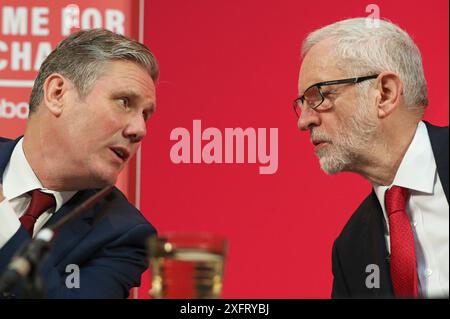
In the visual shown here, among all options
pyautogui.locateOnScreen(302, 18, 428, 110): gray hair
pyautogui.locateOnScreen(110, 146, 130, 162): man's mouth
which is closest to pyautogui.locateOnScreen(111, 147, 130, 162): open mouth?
pyautogui.locateOnScreen(110, 146, 130, 162): man's mouth

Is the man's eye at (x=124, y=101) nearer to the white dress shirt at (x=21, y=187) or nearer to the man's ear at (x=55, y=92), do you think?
the man's ear at (x=55, y=92)

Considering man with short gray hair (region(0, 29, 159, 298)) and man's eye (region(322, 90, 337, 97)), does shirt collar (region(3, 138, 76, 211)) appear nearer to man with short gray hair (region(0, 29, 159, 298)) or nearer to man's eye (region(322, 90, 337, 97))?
man with short gray hair (region(0, 29, 159, 298))

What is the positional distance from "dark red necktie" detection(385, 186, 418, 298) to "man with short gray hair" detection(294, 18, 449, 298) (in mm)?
66

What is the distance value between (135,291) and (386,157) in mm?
1207

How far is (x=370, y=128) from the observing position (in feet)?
8.69

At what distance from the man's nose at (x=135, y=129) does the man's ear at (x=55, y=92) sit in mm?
255

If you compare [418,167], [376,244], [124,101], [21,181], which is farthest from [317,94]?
[21,181]

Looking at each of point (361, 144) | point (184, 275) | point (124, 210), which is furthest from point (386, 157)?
point (184, 275)

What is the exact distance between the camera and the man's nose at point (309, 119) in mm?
2662

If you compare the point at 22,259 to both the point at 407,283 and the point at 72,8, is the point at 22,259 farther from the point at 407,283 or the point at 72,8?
the point at 72,8

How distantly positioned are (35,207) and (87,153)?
0.24 metres

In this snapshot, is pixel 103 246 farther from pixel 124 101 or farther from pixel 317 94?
pixel 317 94

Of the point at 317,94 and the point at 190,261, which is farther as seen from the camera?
the point at 317,94

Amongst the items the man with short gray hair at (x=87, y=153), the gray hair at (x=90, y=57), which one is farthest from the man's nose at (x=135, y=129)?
the gray hair at (x=90, y=57)
